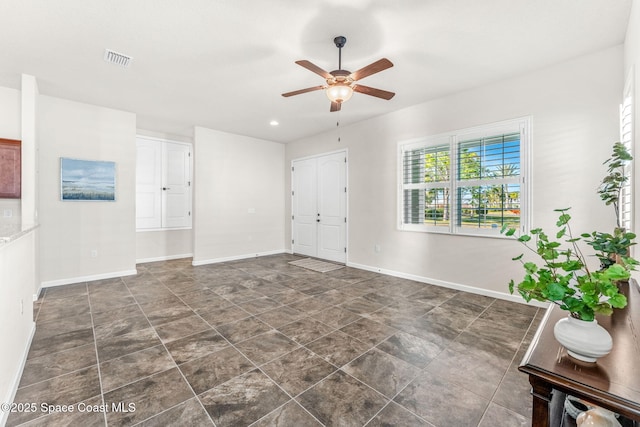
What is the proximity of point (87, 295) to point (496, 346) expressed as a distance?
4.96 meters

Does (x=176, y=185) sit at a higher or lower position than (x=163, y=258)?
higher

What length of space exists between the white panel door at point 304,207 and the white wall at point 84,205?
3.41 metres

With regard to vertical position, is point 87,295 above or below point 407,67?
below

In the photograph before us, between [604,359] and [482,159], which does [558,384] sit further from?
[482,159]

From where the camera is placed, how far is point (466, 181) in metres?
3.97

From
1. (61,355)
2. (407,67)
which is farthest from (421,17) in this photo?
(61,355)

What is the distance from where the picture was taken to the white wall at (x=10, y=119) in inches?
147

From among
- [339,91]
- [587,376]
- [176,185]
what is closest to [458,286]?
[339,91]

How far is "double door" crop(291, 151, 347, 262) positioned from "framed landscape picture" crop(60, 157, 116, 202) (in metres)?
3.71

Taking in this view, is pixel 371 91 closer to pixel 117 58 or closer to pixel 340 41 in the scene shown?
pixel 340 41

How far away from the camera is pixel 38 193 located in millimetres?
4086

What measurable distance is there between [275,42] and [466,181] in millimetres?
3055

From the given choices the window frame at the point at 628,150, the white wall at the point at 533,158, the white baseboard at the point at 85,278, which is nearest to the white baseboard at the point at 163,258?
the white baseboard at the point at 85,278

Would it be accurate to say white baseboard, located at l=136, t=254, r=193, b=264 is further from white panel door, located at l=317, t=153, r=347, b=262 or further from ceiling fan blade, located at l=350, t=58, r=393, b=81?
ceiling fan blade, located at l=350, t=58, r=393, b=81
